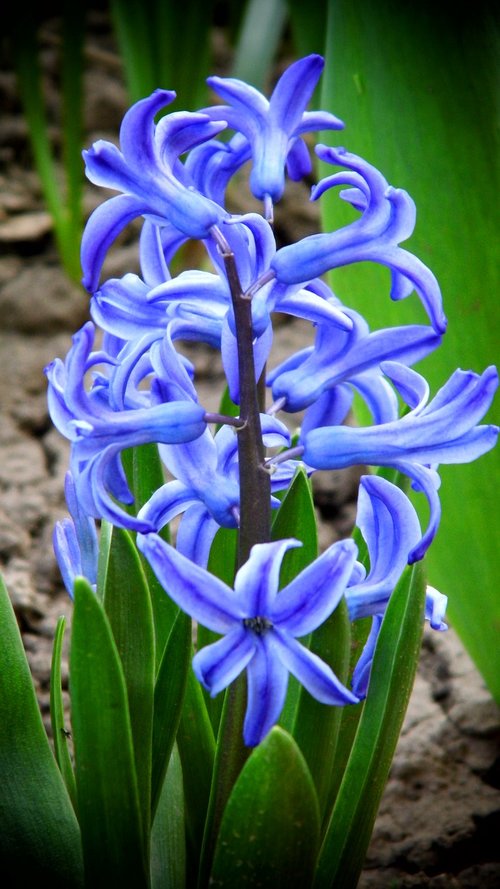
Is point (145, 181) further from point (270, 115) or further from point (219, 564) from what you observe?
point (219, 564)

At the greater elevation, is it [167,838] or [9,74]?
[9,74]

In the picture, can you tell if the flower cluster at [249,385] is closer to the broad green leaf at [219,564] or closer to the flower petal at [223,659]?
the flower petal at [223,659]

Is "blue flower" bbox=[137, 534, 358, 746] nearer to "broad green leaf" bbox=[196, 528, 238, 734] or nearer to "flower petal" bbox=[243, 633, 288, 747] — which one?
"flower petal" bbox=[243, 633, 288, 747]

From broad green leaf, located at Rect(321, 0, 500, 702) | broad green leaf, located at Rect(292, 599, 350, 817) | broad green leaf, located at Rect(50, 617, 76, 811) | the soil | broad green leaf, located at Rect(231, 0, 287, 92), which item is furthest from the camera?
broad green leaf, located at Rect(231, 0, 287, 92)

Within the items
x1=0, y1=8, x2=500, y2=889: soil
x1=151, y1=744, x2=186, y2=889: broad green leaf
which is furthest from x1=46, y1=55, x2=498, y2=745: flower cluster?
x1=0, y1=8, x2=500, y2=889: soil

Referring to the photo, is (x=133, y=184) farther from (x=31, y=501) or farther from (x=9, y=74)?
(x=9, y=74)

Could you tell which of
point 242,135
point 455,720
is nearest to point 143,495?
point 242,135

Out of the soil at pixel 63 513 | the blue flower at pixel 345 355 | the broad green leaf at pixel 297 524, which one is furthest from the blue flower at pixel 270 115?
the soil at pixel 63 513
